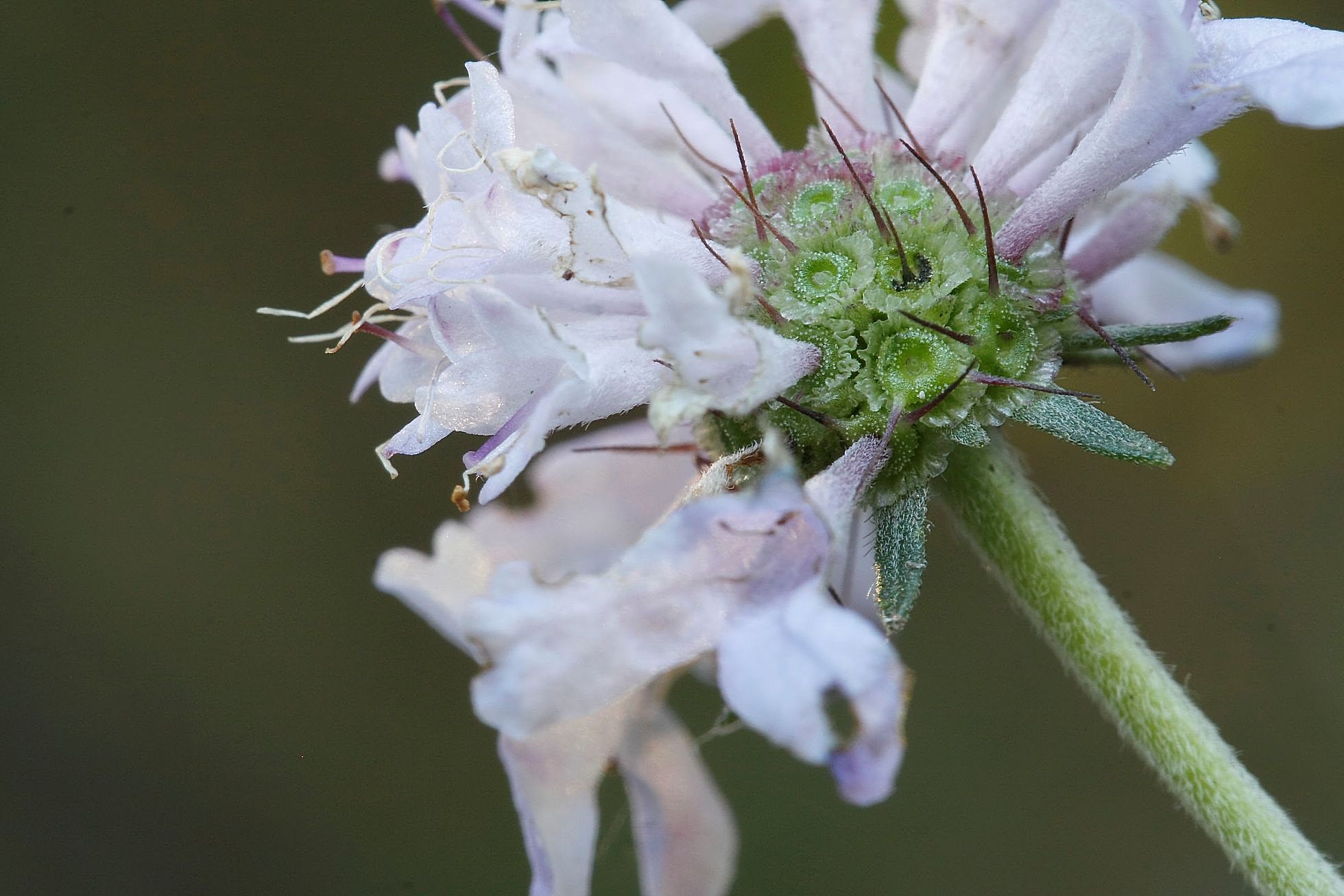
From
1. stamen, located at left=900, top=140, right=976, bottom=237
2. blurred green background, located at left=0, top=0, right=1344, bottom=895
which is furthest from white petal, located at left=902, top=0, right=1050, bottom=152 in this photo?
blurred green background, located at left=0, top=0, right=1344, bottom=895

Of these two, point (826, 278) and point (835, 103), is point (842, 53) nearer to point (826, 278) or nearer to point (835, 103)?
point (835, 103)

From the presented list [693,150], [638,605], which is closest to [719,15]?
[693,150]

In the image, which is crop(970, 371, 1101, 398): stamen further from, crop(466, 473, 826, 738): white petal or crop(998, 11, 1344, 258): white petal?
crop(466, 473, 826, 738): white petal

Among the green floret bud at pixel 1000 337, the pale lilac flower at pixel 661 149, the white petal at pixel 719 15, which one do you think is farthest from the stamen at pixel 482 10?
the green floret bud at pixel 1000 337

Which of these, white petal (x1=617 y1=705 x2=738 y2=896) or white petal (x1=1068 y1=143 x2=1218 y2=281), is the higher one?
white petal (x1=1068 y1=143 x2=1218 y2=281)

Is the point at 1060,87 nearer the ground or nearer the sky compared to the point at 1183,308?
nearer the sky

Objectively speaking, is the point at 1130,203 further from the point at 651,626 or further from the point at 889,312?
the point at 651,626

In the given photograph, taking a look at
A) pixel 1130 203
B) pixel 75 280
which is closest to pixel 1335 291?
pixel 1130 203
